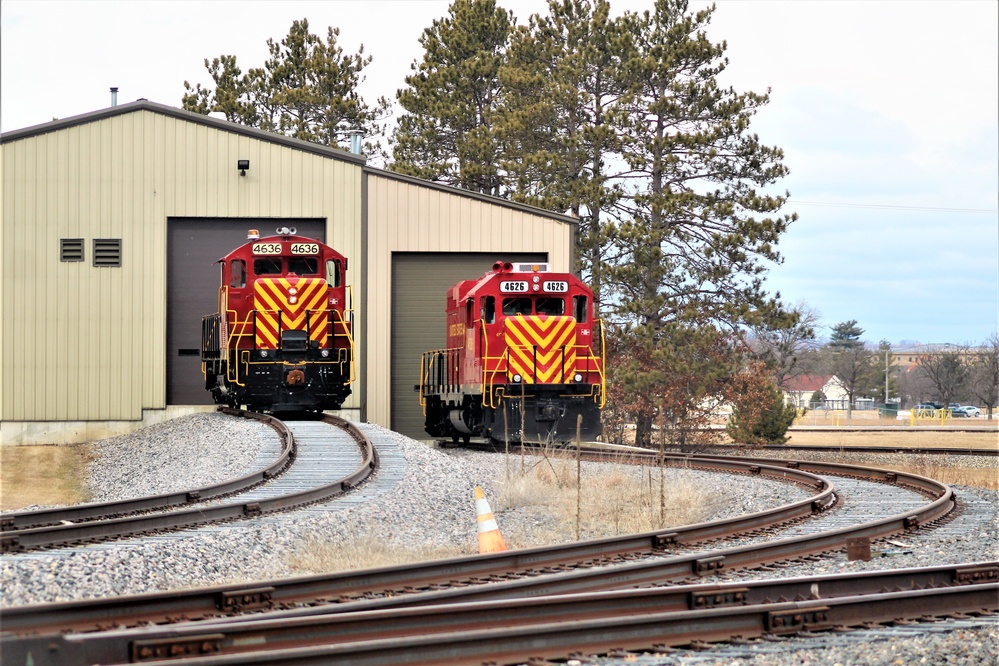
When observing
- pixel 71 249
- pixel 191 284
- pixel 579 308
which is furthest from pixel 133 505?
pixel 71 249

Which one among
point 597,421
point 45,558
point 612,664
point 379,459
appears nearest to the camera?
point 612,664

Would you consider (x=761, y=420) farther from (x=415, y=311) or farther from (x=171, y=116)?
(x=171, y=116)

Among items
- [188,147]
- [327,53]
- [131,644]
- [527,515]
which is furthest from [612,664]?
[327,53]

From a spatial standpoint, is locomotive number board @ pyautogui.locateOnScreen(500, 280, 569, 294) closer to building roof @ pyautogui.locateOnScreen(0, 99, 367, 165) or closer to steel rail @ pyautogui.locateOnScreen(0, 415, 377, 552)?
building roof @ pyautogui.locateOnScreen(0, 99, 367, 165)

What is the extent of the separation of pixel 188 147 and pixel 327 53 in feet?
83.7

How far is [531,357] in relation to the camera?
1986 cm

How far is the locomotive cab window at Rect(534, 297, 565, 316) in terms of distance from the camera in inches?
798

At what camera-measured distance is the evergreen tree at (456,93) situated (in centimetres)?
4453

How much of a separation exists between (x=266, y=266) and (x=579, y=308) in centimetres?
579

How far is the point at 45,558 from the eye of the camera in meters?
8.12

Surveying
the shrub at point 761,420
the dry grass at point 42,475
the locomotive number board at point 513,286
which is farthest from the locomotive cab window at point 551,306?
the shrub at point 761,420

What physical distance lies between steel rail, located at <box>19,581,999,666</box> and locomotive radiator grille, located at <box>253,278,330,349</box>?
14.9m

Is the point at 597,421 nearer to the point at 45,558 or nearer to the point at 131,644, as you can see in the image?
the point at 45,558

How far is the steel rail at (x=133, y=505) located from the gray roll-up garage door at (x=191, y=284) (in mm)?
10403
